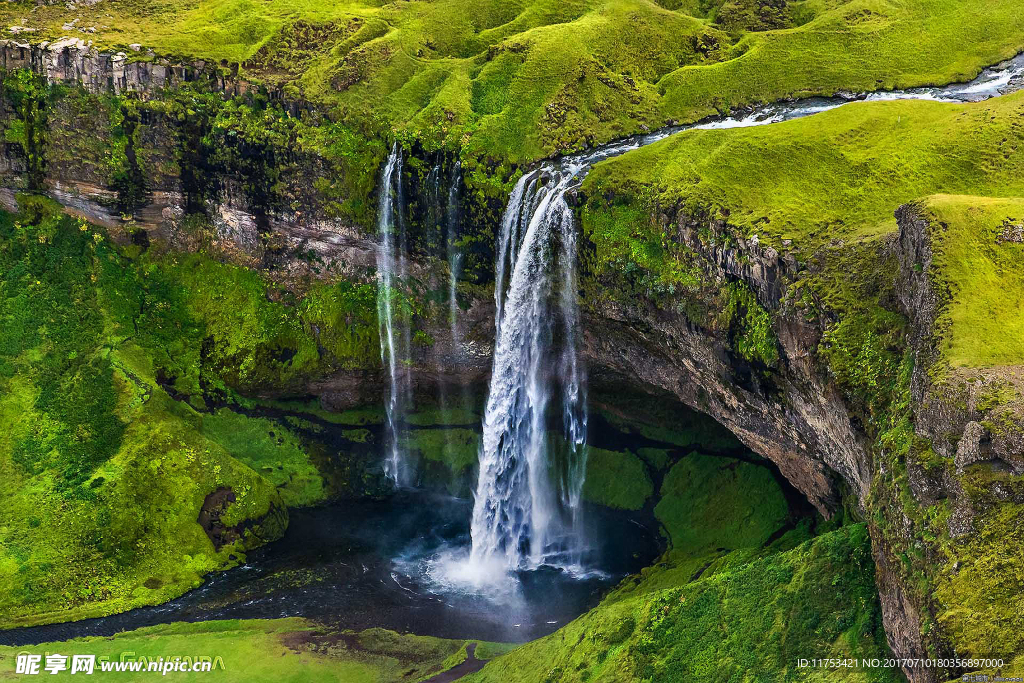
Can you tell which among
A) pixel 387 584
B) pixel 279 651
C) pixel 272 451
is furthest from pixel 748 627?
pixel 272 451

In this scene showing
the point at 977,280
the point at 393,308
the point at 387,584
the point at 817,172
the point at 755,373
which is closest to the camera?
the point at 977,280

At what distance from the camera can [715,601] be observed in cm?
1919

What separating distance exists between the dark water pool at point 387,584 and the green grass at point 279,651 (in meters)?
0.50

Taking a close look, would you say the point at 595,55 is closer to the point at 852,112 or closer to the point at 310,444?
the point at 852,112

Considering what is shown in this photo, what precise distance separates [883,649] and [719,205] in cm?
1245

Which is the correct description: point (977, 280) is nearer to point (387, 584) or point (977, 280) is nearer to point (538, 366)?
point (538, 366)

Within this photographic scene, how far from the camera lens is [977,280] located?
57.1ft

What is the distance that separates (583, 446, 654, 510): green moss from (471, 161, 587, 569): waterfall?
599mm

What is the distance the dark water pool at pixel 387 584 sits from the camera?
2542cm

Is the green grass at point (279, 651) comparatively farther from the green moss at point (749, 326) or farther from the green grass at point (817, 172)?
the green grass at point (817, 172)

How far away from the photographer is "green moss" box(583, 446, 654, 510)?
30.6 meters

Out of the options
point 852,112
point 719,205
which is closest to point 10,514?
point 719,205

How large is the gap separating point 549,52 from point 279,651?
22276 millimetres

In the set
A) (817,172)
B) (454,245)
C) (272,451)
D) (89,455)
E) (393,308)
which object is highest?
(817,172)
